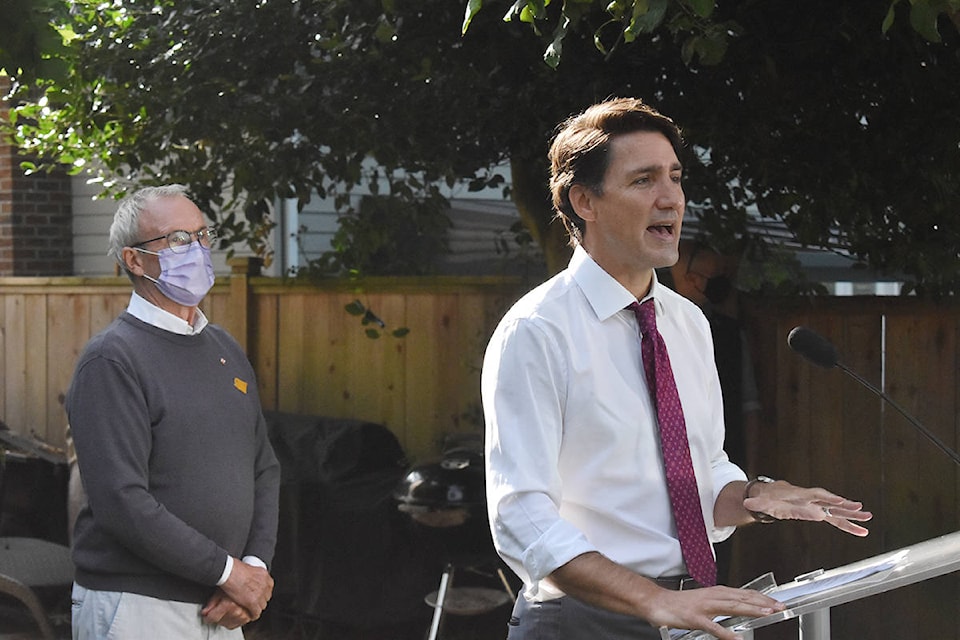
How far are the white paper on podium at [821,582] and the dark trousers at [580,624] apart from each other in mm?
405

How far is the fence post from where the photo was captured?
8.06 metres

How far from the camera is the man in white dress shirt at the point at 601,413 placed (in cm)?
255

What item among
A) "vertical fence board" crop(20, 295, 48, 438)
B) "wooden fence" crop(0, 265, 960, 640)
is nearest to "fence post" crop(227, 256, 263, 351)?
"wooden fence" crop(0, 265, 960, 640)

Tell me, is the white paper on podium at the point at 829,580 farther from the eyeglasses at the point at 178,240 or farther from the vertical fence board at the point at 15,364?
the vertical fence board at the point at 15,364

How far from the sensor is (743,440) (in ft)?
20.5

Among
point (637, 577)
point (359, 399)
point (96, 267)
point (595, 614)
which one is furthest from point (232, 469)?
point (96, 267)

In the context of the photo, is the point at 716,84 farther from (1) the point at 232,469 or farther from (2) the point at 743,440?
(1) the point at 232,469

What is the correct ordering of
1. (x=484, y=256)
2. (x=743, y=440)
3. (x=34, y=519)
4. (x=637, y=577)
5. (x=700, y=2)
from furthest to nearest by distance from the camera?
(x=484, y=256) → (x=34, y=519) → (x=743, y=440) → (x=700, y=2) → (x=637, y=577)

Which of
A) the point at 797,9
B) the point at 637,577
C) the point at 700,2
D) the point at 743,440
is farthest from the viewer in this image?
the point at 743,440

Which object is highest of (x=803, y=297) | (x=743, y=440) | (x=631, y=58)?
(x=631, y=58)

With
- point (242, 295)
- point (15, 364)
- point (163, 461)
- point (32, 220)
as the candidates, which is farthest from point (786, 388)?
point (32, 220)

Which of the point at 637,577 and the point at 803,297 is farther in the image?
the point at 803,297

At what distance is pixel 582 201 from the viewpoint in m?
2.80

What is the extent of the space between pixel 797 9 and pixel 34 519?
16.4 ft
